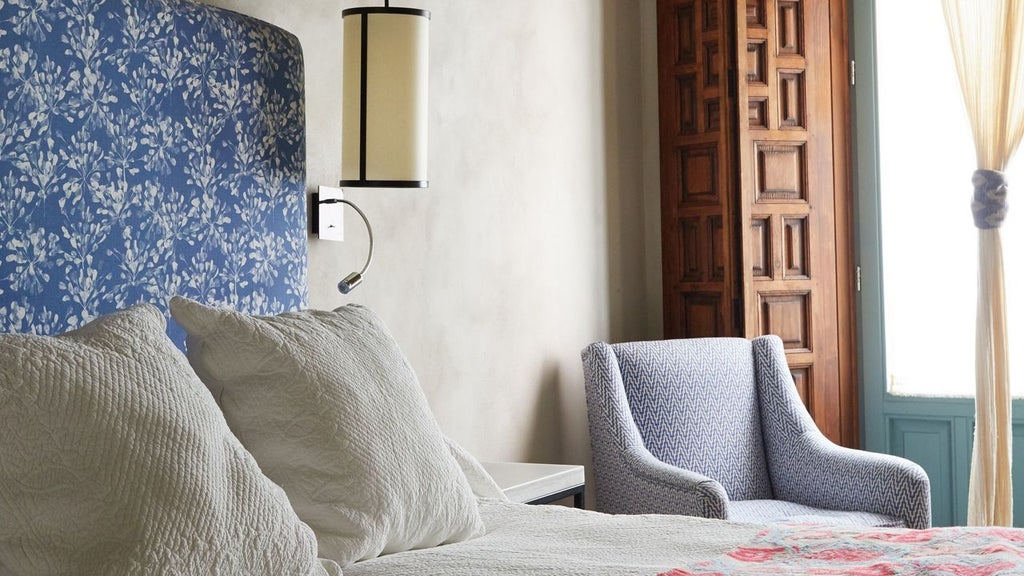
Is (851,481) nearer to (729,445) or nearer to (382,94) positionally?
(729,445)

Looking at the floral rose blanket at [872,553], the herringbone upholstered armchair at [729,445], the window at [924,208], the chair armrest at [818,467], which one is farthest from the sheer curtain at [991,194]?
the floral rose blanket at [872,553]

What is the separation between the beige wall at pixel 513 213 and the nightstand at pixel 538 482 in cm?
36

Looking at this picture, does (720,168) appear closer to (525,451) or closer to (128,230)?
(525,451)

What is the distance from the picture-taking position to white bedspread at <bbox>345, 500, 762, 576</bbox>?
1567 millimetres

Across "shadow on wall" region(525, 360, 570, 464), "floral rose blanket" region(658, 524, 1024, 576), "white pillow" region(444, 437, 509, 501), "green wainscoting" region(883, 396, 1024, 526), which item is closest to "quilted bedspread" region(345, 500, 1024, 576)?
"floral rose blanket" region(658, 524, 1024, 576)

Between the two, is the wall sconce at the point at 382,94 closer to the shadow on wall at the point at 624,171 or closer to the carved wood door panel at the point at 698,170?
the shadow on wall at the point at 624,171

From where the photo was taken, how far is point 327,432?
1.65 m

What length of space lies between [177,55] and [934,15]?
284cm

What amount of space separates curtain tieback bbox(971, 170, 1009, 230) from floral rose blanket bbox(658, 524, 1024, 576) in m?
1.97

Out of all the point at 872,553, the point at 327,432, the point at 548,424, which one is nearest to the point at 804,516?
the point at 548,424

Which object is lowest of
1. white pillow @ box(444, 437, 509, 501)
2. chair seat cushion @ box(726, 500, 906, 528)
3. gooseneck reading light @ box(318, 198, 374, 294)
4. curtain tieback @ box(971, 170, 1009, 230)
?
chair seat cushion @ box(726, 500, 906, 528)

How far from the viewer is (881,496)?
309 centimetres

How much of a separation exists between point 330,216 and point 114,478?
1367 millimetres

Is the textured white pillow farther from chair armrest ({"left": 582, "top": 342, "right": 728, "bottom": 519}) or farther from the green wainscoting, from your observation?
the green wainscoting
